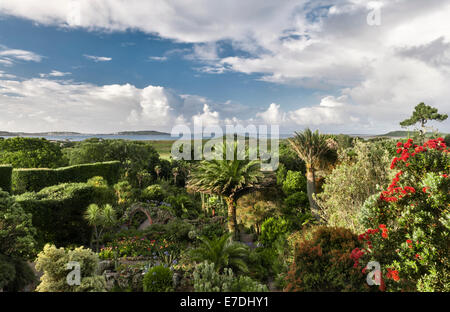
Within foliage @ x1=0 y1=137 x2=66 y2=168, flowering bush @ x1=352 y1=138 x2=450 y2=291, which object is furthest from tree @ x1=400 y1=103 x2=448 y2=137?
foliage @ x1=0 y1=137 x2=66 y2=168

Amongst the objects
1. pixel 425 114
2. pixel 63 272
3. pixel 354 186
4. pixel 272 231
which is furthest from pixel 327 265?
pixel 425 114

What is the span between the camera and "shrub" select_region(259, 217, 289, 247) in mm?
13133

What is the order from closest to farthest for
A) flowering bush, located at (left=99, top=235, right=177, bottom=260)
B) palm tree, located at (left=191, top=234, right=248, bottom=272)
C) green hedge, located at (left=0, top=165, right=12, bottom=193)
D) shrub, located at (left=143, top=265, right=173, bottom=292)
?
shrub, located at (left=143, top=265, right=173, bottom=292)
palm tree, located at (left=191, top=234, right=248, bottom=272)
flowering bush, located at (left=99, top=235, right=177, bottom=260)
green hedge, located at (left=0, top=165, right=12, bottom=193)

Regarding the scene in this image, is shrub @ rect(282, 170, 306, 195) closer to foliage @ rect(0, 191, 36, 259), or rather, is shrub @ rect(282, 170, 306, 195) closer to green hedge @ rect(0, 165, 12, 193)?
foliage @ rect(0, 191, 36, 259)

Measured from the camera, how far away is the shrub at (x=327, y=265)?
5582 millimetres

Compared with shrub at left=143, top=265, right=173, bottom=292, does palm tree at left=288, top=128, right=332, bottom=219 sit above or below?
above

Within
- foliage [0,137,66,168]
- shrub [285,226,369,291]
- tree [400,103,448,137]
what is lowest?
shrub [285,226,369,291]

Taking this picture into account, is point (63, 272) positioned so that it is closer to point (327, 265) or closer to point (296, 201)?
point (327, 265)

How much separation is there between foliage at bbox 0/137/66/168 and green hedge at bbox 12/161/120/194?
7.71m

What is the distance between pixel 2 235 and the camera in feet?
22.7

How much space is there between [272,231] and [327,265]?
7.64m

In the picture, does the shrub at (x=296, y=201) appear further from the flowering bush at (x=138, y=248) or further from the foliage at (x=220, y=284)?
the foliage at (x=220, y=284)
